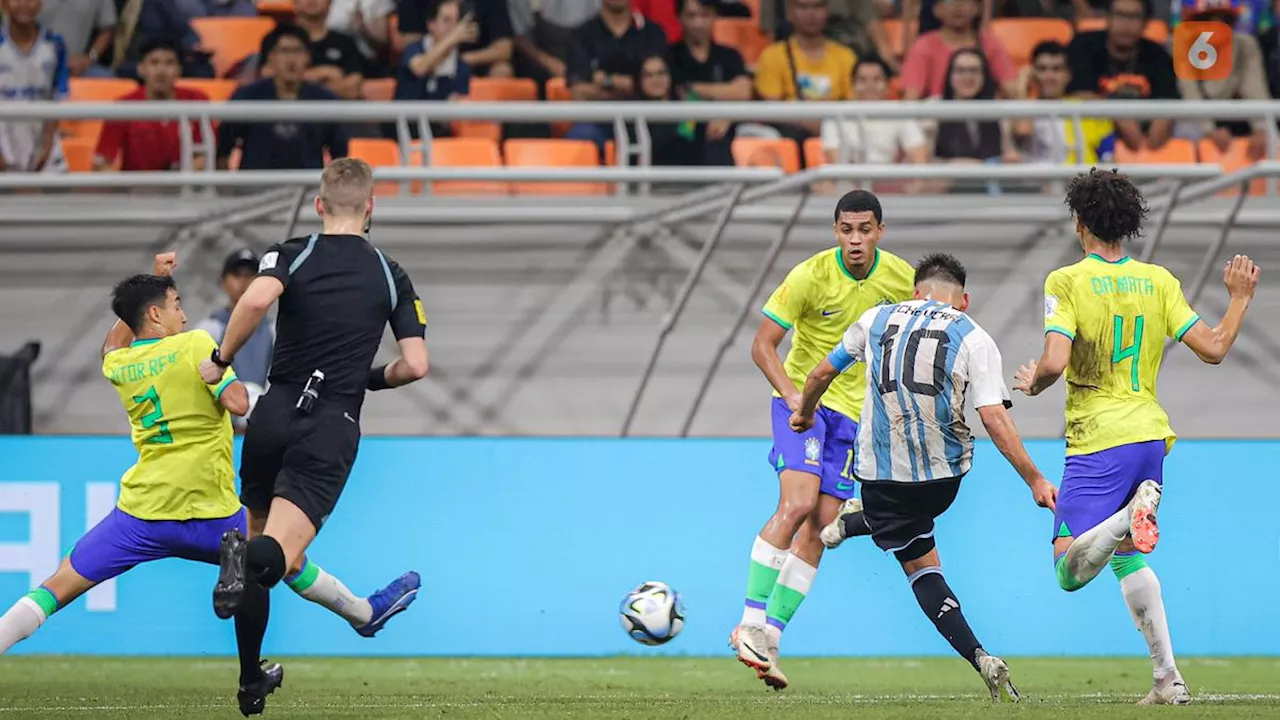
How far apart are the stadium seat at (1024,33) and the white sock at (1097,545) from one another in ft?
27.8

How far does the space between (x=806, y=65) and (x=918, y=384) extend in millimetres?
6894

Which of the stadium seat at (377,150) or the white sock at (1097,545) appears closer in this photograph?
the white sock at (1097,545)

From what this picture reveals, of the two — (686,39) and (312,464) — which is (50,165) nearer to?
(686,39)

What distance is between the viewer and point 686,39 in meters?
14.0

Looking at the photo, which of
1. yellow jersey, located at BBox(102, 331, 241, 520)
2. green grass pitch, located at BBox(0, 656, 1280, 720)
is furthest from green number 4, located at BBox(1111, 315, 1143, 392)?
yellow jersey, located at BBox(102, 331, 241, 520)

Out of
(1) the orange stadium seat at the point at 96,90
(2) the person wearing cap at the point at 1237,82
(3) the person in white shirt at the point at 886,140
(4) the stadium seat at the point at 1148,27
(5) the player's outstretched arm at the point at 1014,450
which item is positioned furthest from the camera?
(4) the stadium seat at the point at 1148,27

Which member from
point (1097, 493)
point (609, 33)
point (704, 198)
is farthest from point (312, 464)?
point (609, 33)

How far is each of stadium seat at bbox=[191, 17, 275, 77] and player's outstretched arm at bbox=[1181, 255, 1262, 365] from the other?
9.17 metres

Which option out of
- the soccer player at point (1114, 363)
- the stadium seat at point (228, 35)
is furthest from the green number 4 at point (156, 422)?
the stadium seat at point (228, 35)

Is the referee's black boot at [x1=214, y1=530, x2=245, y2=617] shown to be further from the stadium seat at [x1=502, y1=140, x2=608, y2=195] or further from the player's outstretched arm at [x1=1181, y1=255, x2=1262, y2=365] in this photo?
the stadium seat at [x1=502, y1=140, x2=608, y2=195]

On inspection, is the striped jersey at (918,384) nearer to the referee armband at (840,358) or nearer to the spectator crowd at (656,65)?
the referee armband at (840,358)

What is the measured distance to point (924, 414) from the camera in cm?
763

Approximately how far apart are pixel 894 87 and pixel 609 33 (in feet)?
7.47

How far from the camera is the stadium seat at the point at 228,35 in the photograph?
573 inches
